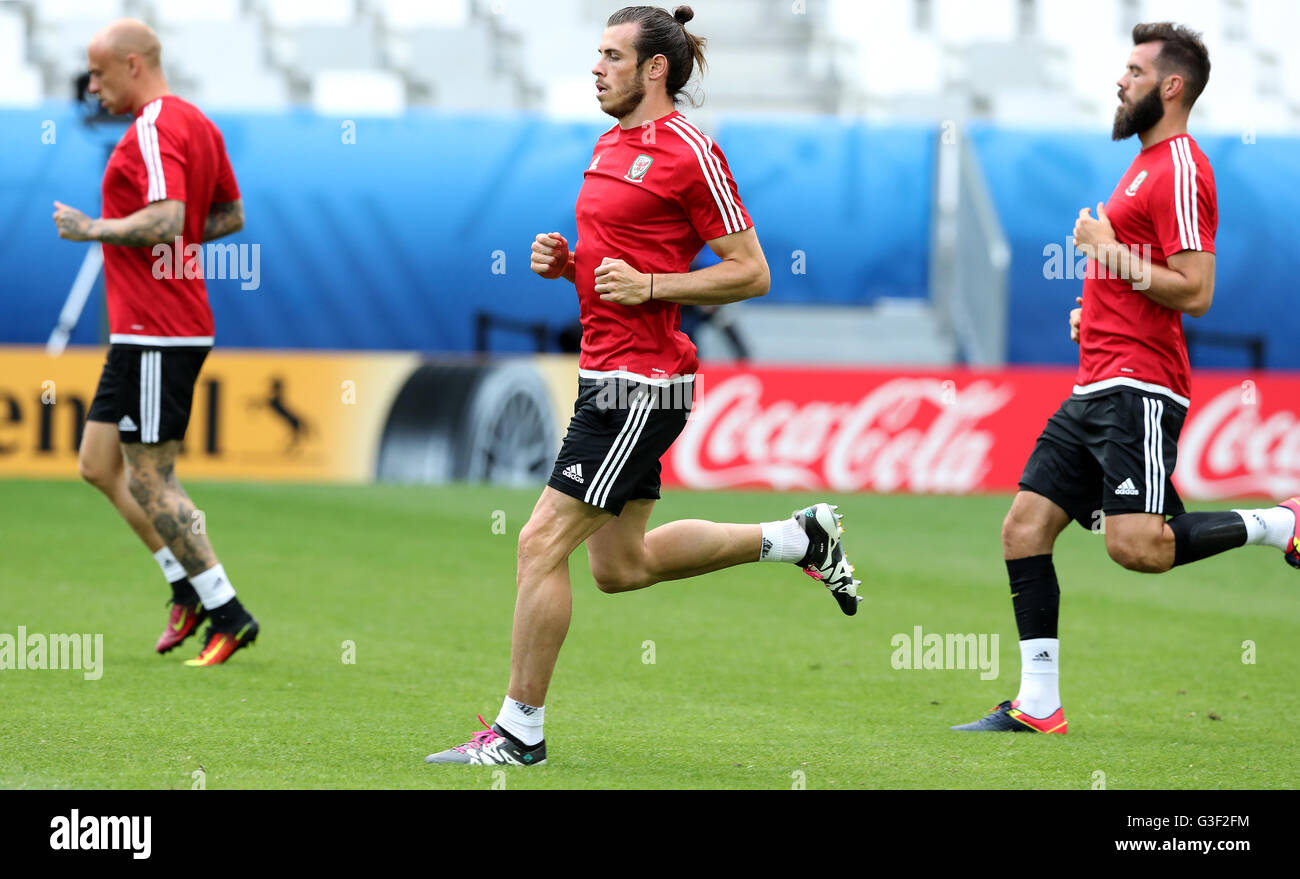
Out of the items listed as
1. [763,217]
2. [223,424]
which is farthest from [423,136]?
[223,424]

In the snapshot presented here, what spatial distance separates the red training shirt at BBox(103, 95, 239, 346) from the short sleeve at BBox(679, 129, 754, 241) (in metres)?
2.58

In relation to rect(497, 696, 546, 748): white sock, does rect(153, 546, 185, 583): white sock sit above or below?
above

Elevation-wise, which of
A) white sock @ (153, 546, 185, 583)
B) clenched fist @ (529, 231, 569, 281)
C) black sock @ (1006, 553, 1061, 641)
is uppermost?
clenched fist @ (529, 231, 569, 281)

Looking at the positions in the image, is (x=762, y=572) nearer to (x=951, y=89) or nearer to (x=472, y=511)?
(x=472, y=511)

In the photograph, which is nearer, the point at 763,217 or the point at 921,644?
the point at 921,644

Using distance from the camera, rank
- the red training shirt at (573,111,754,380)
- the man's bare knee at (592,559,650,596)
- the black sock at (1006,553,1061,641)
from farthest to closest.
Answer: the black sock at (1006,553,1061,641)
the man's bare knee at (592,559,650,596)
the red training shirt at (573,111,754,380)

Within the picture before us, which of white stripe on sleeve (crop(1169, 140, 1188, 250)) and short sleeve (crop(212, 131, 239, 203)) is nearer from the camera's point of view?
white stripe on sleeve (crop(1169, 140, 1188, 250))

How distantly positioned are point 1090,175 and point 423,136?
9241mm

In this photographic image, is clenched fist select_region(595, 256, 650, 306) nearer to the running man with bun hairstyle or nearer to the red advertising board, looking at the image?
the running man with bun hairstyle

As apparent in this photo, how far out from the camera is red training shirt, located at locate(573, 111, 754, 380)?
5.25 metres

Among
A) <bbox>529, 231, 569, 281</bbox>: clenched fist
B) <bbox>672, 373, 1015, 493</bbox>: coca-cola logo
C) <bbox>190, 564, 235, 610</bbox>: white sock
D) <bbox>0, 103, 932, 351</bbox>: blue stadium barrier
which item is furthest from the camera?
<bbox>0, 103, 932, 351</bbox>: blue stadium barrier

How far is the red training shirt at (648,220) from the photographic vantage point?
5254 mm

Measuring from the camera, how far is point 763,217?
75.4 feet

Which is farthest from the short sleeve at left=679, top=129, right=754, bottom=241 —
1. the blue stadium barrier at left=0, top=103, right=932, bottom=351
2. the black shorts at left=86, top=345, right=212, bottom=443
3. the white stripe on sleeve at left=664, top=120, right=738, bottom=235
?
the blue stadium barrier at left=0, top=103, right=932, bottom=351
